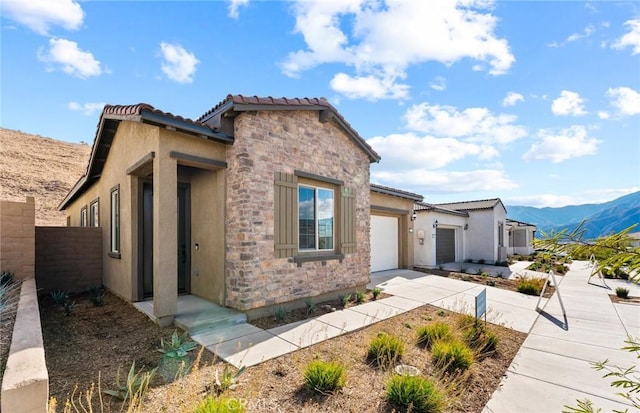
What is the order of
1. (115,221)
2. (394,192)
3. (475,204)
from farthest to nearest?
(475,204) → (394,192) → (115,221)

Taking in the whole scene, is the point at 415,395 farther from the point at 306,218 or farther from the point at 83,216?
the point at 83,216

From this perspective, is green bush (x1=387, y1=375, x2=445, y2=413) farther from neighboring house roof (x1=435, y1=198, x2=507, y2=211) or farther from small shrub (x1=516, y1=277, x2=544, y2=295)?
neighboring house roof (x1=435, y1=198, x2=507, y2=211)

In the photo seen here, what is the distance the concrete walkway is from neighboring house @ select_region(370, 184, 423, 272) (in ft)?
6.28

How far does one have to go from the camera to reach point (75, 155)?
117ft

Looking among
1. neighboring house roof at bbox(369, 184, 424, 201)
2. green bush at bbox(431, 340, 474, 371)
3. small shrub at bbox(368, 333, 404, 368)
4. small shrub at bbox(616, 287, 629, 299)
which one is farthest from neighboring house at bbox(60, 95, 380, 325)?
small shrub at bbox(616, 287, 629, 299)

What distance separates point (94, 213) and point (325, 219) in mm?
8667

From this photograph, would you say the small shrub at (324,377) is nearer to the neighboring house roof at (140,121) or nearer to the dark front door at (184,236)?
the neighboring house roof at (140,121)

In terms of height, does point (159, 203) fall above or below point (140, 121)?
below

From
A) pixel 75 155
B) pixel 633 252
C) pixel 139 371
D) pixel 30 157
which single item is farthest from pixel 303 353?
pixel 75 155

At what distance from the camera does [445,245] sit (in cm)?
1725

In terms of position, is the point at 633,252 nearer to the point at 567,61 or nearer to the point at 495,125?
the point at 567,61

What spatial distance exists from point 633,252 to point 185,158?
6.27 m

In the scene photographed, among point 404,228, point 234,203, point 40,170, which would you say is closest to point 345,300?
point 234,203

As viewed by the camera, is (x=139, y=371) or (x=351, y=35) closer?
(x=139, y=371)
